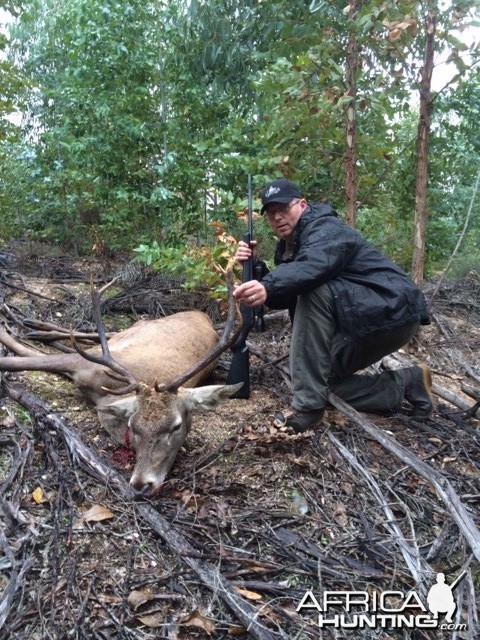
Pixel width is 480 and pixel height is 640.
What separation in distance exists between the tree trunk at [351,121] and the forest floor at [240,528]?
2.32 m

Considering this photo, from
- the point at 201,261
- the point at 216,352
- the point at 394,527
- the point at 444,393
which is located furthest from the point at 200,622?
the point at 201,261

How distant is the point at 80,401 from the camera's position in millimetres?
4262

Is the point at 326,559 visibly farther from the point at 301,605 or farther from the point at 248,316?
the point at 248,316

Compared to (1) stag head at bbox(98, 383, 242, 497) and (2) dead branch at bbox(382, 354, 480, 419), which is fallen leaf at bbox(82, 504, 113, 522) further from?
(2) dead branch at bbox(382, 354, 480, 419)

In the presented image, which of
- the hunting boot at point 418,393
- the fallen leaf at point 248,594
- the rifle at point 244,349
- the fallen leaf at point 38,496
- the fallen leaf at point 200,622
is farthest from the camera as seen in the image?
the rifle at point 244,349

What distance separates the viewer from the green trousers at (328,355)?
374 cm

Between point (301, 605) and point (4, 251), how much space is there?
855cm

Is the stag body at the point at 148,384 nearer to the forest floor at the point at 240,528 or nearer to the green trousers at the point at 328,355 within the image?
the forest floor at the point at 240,528

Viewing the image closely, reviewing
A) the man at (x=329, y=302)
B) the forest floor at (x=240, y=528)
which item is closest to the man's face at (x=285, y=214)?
the man at (x=329, y=302)

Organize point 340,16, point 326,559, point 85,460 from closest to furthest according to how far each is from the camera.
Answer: point 326,559 → point 85,460 → point 340,16

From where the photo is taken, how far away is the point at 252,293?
3.46 metres

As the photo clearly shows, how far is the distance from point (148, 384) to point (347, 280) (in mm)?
1605

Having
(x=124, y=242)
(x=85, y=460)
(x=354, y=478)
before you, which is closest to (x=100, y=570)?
(x=85, y=460)

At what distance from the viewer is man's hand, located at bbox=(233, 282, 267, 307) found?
3453 mm
